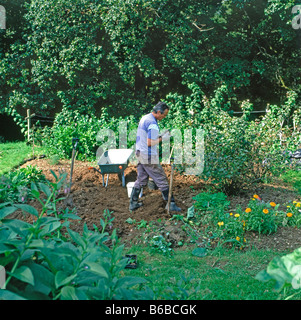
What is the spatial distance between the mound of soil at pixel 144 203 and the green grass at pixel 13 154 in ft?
4.41

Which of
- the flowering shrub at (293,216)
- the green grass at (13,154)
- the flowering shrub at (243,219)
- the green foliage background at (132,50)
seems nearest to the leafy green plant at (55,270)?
the flowering shrub at (243,219)

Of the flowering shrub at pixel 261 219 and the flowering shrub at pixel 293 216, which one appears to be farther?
the flowering shrub at pixel 293 216

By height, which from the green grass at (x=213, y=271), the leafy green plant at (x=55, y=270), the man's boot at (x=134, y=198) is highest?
the leafy green plant at (x=55, y=270)

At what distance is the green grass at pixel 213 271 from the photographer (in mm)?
3584

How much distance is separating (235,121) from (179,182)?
1612 mm

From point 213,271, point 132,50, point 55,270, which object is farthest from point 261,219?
point 132,50

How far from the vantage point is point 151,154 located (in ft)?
18.7

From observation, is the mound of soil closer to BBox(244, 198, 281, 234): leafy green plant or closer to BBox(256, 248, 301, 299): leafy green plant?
BBox(244, 198, 281, 234): leafy green plant

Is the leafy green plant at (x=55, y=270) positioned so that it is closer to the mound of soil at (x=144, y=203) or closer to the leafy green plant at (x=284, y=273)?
the leafy green plant at (x=284, y=273)

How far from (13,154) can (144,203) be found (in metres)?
5.79

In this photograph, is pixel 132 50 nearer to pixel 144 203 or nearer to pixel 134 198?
pixel 144 203

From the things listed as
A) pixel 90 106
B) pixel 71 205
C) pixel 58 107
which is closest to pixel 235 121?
pixel 71 205

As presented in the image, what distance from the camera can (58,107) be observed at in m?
13.9
